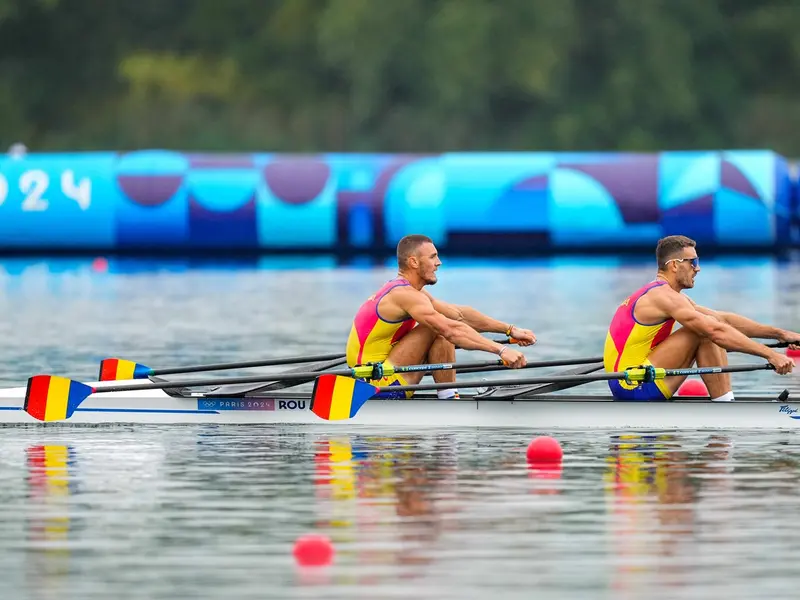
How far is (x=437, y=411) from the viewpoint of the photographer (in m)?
14.6

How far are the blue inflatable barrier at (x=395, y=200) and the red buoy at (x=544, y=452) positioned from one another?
24.6 m

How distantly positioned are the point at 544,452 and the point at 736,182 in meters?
25.0

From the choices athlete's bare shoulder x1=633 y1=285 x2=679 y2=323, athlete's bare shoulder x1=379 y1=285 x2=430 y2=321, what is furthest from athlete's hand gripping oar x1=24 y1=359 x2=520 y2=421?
athlete's bare shoulder x1=633 y1=285 x2=679 y2=323

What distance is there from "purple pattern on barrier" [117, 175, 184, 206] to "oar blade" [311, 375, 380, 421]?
2408 cm

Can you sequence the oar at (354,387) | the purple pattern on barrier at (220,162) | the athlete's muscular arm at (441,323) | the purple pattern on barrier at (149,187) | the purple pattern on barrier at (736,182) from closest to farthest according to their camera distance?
the oar at (354,387), the athlete's muscular arm at (441,323), the purple pattern on barrier at (736,182), the purple pattern on barrier at (149,187), the purple pattern on barrier at (220,162)

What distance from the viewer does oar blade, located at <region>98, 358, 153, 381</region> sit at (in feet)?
53.2

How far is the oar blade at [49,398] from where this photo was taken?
14.5 m

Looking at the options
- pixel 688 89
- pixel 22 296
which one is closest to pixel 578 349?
pixel 22 296

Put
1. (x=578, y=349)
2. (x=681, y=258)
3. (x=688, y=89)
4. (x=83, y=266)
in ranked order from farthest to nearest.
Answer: (x=688, y=89) < (x=83, y=266) < (x=578, y=349) < (x=681, y=258)

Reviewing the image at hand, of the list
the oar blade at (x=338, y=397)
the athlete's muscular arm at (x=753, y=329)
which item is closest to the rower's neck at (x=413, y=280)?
the oar blade at (x=338, y=397)

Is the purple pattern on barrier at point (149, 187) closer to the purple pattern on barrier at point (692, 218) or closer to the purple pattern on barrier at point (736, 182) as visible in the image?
the purple pattern on barrier at point (692, 218)

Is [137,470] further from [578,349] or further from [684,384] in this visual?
[578,349]

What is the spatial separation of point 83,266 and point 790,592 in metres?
29.4

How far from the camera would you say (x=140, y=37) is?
63.9m
